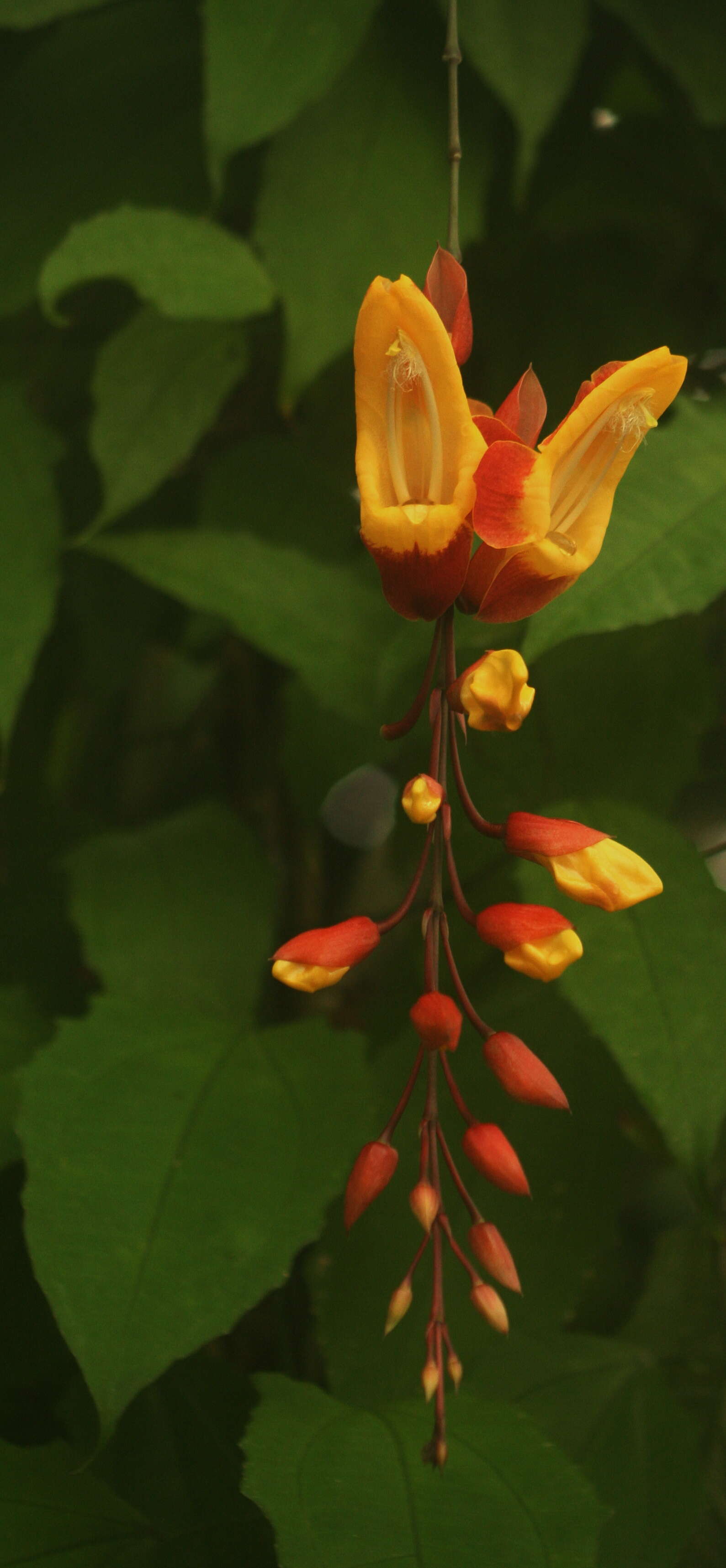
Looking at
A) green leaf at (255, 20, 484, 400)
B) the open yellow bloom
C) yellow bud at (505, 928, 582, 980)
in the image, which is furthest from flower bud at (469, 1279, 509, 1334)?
green leaf at (255, 20, 484, 400)

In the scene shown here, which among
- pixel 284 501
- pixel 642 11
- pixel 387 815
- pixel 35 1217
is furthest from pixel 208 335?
pixel 35 1217

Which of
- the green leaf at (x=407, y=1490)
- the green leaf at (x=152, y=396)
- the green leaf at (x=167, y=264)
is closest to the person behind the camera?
the green leaf at (x=407, y=1490)

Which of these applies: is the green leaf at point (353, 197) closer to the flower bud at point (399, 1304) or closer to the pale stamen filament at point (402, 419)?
the pale stamen filament at point (402, 419)

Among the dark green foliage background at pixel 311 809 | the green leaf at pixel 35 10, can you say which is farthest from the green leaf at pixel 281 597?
the green leaf at pixel 35 10

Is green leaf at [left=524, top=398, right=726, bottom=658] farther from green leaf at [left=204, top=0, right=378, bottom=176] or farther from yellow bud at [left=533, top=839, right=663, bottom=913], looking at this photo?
green leaf at [left=204, top=0, right=378, bottom=176]

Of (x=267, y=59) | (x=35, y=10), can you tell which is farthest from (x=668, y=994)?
(x=35, y=10)
